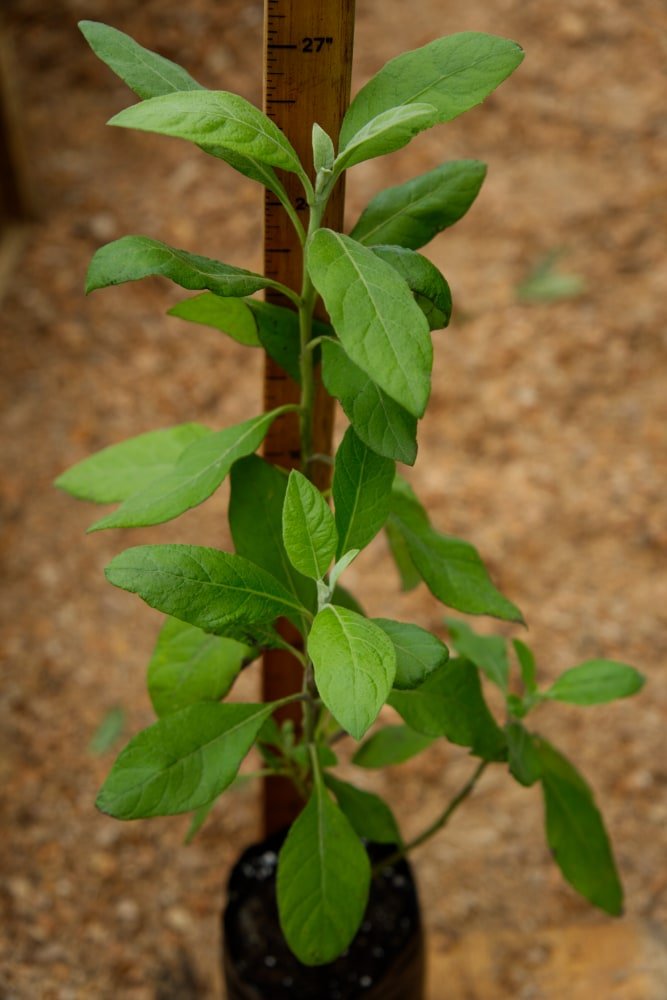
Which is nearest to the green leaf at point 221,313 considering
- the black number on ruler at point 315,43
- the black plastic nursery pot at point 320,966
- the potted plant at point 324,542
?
the potted plant at point 324,542

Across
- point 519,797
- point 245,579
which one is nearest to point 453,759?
point 519,797

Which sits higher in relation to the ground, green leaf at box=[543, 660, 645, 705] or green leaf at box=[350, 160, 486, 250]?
green leaf at box=[350, 160, 486, 250]

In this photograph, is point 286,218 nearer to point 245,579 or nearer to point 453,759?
point 245,579

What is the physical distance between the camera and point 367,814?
1210 millimetres

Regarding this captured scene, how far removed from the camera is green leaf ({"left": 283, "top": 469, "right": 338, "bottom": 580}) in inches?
36.0

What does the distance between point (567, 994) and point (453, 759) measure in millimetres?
497

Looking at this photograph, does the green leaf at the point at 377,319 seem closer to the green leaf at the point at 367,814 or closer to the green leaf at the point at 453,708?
the green leaf at the point at 453,708

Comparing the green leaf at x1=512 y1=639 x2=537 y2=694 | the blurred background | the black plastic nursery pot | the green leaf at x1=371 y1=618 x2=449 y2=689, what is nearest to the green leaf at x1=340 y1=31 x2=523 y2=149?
the green leaf at x1=371 y1=618 x2=449 y2=689

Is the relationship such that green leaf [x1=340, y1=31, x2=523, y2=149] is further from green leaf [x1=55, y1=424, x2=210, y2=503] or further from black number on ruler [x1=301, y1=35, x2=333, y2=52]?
green leaf [x1=55, y1=424, x2=210, y2=503]

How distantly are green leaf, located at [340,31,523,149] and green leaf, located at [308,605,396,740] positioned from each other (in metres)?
0.41

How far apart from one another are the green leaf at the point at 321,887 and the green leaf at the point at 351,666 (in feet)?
1.03

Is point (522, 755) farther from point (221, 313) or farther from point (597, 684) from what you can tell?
point (221, 313)

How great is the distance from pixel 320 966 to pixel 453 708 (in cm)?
48

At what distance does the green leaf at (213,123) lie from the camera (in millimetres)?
754
